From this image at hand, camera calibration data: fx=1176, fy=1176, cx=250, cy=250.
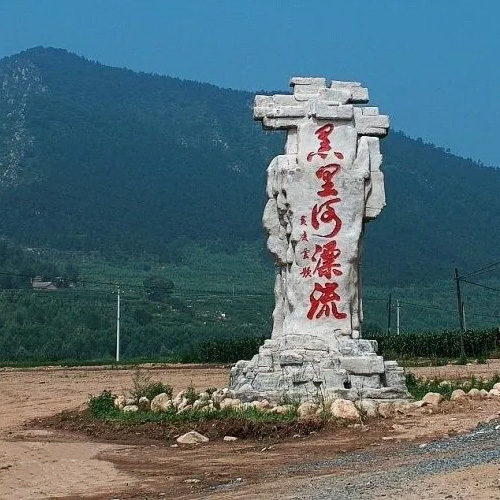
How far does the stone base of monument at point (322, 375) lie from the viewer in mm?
15609

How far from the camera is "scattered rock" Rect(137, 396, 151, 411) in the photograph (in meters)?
16.1

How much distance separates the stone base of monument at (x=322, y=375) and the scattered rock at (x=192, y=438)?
7.25ft

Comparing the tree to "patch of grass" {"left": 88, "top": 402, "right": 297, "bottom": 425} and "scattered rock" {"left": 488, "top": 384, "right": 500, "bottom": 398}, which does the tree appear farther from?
"scattered rock" {"left": 488, "top": 384, "right": 500, "bottom": 398}

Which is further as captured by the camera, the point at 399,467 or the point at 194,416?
the point at 194,416

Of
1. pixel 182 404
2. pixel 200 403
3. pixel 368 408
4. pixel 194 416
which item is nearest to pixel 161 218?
pixel 182 404

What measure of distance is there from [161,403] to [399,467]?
6.41 metres

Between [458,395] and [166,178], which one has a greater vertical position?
[166,178]

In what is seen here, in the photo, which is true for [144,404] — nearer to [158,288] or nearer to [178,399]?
[178,399]

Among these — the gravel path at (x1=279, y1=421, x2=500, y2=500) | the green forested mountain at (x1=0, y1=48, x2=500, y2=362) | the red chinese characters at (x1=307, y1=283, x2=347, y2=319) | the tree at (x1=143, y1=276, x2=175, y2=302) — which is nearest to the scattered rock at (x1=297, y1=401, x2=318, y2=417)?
the red chinese characters at (x1=307, y1=283, x2=347, y2=319)

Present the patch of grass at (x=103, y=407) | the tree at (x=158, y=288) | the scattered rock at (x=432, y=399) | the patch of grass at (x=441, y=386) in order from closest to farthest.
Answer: the scattered rock at (x=432, y=399) → the patch of grass at (x=103, y=407) → the patch of grass at (x=441, y=386) → the tree at (x=158, y=288)

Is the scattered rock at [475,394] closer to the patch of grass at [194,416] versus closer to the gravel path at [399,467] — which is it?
the patch of grass at [194,416]

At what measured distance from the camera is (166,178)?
128 m

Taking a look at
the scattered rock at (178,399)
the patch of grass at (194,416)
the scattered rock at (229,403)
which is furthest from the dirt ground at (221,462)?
the scattered rock at (178,399)

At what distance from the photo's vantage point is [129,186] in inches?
4818
